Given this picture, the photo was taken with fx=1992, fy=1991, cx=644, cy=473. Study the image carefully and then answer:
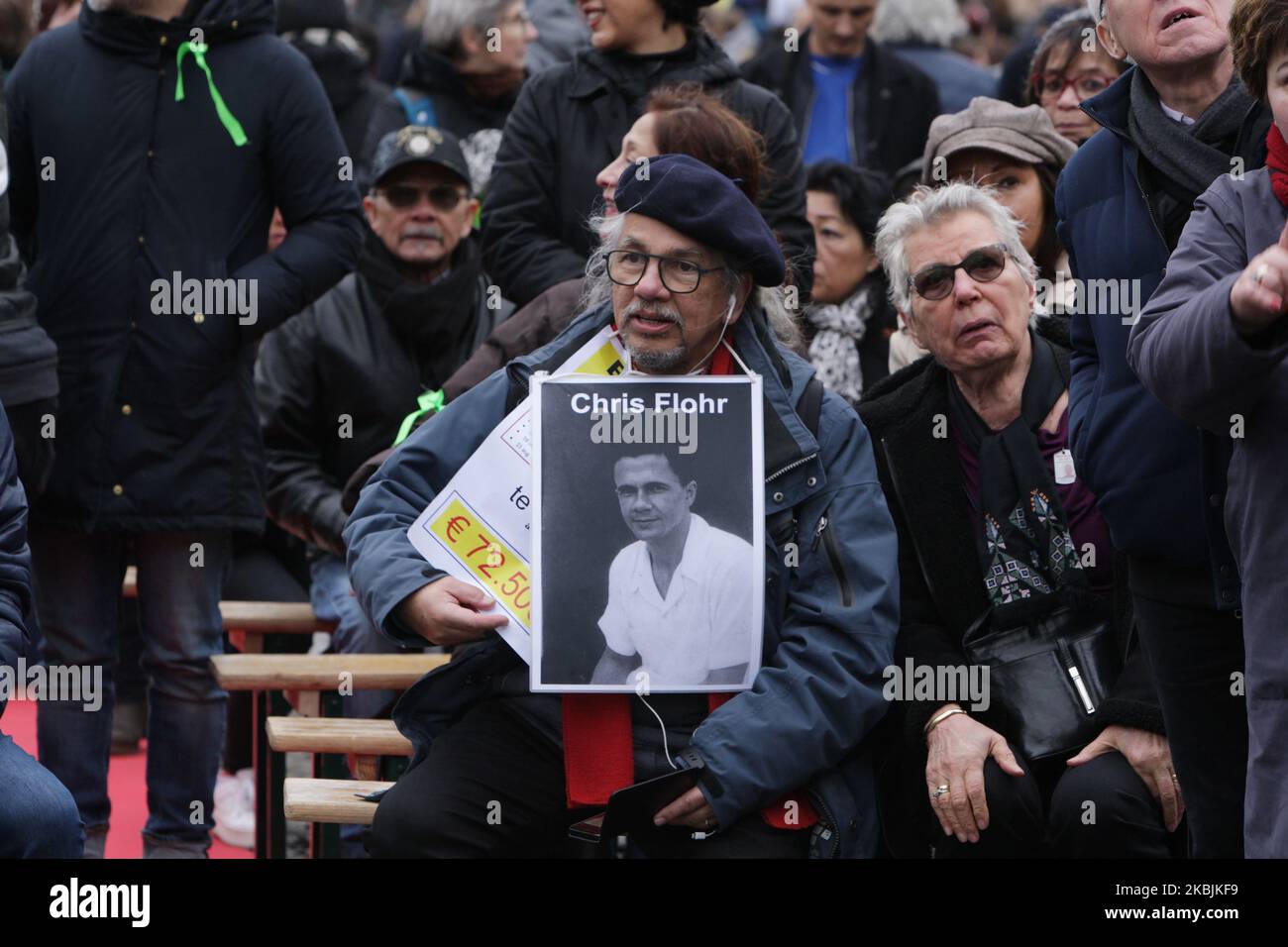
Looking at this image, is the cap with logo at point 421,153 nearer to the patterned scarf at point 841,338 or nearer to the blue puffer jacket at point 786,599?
the patterned scarf at point 841,338

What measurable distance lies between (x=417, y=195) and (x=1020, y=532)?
2603mm

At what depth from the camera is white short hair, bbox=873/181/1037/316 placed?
4.32m

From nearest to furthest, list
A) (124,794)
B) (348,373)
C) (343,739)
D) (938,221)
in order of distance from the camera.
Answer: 1. (938,221)
2. (343,739)
3. (348,373)
4. (124,794)

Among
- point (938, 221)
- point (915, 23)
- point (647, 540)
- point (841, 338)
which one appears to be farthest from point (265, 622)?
point (915, 23)

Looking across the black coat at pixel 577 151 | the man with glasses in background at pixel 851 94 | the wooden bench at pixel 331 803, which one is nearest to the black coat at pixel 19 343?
the wooden bench at pixel 331 803

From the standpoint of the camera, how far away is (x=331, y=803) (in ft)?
13.9

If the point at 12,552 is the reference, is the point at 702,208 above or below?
above

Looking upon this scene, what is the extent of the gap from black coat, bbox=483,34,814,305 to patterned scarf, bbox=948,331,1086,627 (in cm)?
111

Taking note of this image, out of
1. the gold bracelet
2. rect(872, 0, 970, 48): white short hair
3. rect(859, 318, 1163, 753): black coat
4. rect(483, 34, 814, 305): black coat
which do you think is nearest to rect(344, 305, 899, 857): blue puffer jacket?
the gold bracelet

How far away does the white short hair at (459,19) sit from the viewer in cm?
666

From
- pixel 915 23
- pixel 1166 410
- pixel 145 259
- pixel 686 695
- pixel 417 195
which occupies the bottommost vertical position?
pixel 686 695

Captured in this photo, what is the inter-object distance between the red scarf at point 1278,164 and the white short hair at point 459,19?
412 centimetres

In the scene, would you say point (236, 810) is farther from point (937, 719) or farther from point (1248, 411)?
point (1248, 411)

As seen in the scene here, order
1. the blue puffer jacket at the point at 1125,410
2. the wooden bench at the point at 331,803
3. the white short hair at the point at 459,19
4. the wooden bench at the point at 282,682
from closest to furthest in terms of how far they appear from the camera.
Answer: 1. the blue puffer jacket at the point at 1125,410
2. the wooden bench at the point at 331,803
3. the wooden bench at the point at 282,682
4. the white short hair at the point at 459,19
